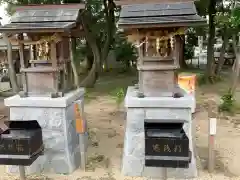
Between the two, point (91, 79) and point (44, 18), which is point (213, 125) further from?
point (91, 79)

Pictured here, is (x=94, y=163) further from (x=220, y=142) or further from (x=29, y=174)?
(x=220, y=142)

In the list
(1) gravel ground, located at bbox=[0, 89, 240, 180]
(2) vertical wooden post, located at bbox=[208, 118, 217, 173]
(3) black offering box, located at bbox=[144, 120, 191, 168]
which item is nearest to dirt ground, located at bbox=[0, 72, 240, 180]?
(1) gravel ground, located at bbox=[0, 89, 240, 180]

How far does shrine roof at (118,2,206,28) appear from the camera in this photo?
562cm

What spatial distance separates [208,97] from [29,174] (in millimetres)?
9536

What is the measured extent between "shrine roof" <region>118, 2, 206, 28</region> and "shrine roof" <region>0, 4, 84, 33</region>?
116 cm

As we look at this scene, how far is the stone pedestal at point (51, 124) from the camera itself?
6406 mm

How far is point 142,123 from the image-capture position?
20.4 ft

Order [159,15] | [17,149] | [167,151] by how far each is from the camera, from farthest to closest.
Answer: [159,15], [17,149], [167,151]

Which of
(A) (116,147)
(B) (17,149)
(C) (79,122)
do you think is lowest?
(A) (116,147)

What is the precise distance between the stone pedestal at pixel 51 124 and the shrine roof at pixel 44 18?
156 cm

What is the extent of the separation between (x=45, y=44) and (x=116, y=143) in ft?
11.5

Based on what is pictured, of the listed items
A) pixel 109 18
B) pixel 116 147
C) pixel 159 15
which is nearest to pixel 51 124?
pixel 116 147

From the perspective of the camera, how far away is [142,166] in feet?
20.6

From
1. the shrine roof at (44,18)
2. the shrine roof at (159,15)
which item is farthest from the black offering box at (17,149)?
the shrine roof at (159,15)
